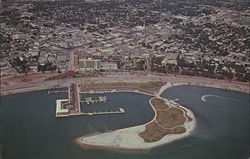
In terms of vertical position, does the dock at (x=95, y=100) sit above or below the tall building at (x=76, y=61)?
below

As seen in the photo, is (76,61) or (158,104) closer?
(158,104)

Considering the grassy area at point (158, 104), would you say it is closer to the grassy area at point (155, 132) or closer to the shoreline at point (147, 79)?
the grassy area at point (155, 132)

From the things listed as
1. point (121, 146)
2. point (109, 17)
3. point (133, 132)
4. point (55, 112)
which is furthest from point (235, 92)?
point (109, 17)

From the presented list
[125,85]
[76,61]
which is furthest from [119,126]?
[76,61]

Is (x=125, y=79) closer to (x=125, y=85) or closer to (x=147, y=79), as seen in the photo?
(x=125, y=85)

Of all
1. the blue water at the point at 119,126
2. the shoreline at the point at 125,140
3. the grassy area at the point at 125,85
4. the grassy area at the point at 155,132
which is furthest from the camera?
the grassy area at the point at 125,85

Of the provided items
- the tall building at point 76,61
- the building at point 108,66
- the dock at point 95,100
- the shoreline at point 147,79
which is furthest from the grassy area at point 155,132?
the tall building at point 76,61
